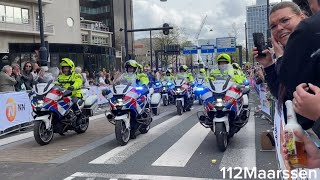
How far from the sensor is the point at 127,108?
8.53 metres

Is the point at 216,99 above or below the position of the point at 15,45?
below

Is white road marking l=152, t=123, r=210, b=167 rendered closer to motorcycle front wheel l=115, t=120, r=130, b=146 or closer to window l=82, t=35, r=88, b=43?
motorcycle front wheel l=115, t=120, r=130, b=146

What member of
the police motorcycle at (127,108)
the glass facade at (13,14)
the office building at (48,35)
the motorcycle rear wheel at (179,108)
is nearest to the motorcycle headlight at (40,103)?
the police motorcycle at (127,108)

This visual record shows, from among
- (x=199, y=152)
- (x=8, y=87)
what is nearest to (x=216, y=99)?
(x=199, y=152)

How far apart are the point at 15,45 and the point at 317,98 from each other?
127ft

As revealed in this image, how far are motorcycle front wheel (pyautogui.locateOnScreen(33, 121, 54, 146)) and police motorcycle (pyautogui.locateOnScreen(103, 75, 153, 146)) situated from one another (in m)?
1.39

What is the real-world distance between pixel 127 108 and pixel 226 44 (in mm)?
35125

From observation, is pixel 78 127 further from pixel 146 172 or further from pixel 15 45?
pixel 15 45

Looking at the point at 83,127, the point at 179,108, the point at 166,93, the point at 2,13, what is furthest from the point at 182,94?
the point at 2,13

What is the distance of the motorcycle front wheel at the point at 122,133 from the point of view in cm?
817

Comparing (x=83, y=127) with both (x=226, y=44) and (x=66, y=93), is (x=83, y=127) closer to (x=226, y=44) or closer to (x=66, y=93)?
(x=66, y=93)

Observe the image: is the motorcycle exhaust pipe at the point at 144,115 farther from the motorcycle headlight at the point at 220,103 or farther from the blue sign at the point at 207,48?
the blue sign at the point at 207,48

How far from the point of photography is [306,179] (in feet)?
7.47

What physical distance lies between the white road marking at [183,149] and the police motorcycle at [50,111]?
2.68 metres
